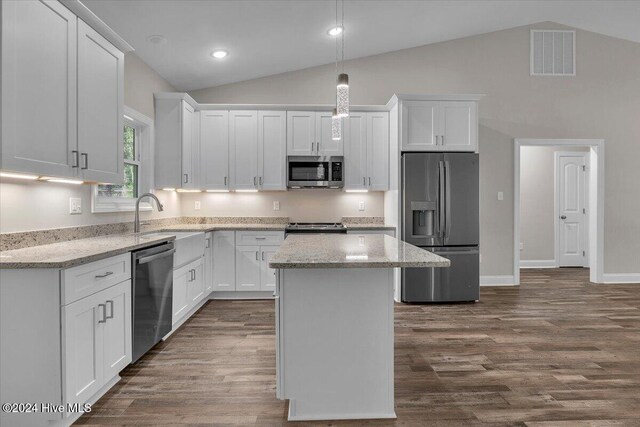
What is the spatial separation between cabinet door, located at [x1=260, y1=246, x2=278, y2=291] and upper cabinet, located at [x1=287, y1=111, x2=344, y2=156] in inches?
48.9

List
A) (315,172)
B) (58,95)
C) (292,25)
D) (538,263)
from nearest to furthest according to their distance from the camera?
1. (58,95)
2. (292,25)
3. (315,172)
4. (538,263)

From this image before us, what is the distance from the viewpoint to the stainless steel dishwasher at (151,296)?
262 cm

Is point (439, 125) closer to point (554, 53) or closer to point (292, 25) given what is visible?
point (292, 25)

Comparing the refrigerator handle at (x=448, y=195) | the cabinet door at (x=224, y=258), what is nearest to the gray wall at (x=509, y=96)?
the refrigerator handle at (x=448, y=195)

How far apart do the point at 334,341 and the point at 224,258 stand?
9.17 feet

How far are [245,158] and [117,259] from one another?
267 cm

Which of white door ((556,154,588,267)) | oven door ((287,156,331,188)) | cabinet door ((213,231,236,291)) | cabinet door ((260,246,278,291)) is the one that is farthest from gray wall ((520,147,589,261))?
cabinet door ((213,231,236,291))

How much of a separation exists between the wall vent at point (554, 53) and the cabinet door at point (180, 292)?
207 inches

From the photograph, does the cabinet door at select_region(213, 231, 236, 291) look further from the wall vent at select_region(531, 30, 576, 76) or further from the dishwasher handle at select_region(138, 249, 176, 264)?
the wall vent at select_region(531, 30, 576, 76)

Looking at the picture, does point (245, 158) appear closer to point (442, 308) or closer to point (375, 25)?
point (375, 25)

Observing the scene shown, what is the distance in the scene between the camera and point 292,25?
3893 millimetres

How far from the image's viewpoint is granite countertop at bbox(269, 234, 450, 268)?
179cm

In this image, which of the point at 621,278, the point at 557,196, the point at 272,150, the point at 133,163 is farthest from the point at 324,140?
the point at 557,196

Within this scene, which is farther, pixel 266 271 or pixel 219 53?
pixel 266 271
